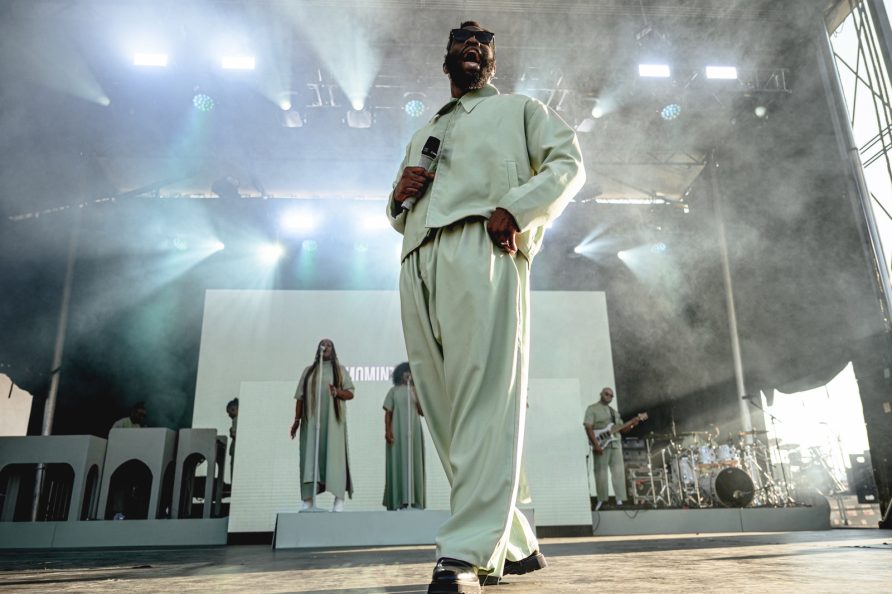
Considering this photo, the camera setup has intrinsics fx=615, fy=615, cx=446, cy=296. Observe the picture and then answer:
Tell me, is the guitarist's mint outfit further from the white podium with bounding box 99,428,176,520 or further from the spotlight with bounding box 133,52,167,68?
the spotlight with bounding box 133,52,167,68

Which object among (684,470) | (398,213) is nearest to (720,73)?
(684,470)

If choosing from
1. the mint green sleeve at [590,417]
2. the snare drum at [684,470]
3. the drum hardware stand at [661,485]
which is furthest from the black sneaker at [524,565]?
the snare drum at [684,470]

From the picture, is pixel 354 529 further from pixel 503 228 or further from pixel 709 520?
pixel 709 520

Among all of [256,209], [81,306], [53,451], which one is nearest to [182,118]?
[256,209]

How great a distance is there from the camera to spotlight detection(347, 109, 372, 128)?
22.6 ft

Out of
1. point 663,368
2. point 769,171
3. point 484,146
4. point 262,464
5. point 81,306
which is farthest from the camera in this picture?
point 663,368

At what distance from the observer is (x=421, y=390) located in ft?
3.99

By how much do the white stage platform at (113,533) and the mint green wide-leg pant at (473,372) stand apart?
4421 millimetres

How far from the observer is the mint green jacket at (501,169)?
1148 mm

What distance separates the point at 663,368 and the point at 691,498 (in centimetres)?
260

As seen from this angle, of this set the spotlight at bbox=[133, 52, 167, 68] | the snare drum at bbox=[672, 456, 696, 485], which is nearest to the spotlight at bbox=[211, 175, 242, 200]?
the spotlight at bbox=[133, 52, 167, 68]

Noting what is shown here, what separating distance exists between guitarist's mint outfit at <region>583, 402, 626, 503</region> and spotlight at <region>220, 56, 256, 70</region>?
4.98 meters

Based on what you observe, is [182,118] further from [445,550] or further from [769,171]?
[445,550]

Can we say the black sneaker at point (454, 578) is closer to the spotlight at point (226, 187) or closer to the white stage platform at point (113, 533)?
the white stage platform at point (113, 533)
